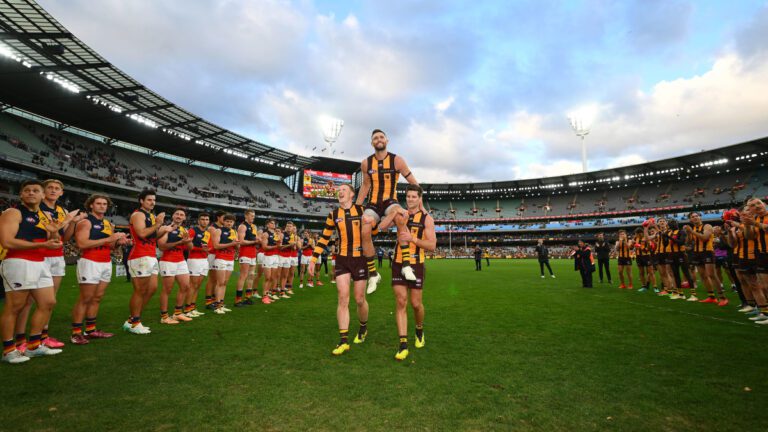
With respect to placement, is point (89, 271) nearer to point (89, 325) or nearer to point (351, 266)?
point (89, 325)

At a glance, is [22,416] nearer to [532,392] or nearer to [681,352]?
[532,392]

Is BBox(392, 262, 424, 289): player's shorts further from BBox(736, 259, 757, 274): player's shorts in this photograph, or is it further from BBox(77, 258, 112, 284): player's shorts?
BBox(736, 259, 757, 274): player's shorts

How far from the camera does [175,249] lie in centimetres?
711

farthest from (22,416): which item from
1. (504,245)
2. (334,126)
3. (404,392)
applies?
(504,245)

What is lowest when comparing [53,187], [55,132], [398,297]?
[398,297]

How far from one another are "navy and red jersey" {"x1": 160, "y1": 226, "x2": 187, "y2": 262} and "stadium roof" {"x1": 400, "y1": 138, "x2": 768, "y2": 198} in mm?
65499

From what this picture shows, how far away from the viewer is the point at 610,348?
5.14m

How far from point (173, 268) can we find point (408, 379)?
18.7ft

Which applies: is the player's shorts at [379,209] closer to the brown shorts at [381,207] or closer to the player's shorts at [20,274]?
the brown shorts at [381,207]

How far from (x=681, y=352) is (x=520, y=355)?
94.1 inches

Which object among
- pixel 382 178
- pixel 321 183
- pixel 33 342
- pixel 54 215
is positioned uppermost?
pixel 321 183

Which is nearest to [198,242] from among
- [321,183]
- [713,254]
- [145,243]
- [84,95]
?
[145,243]

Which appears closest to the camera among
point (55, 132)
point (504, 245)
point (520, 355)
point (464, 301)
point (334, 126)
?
point (520, 355)

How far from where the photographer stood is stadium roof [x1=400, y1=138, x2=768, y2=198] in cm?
4825
